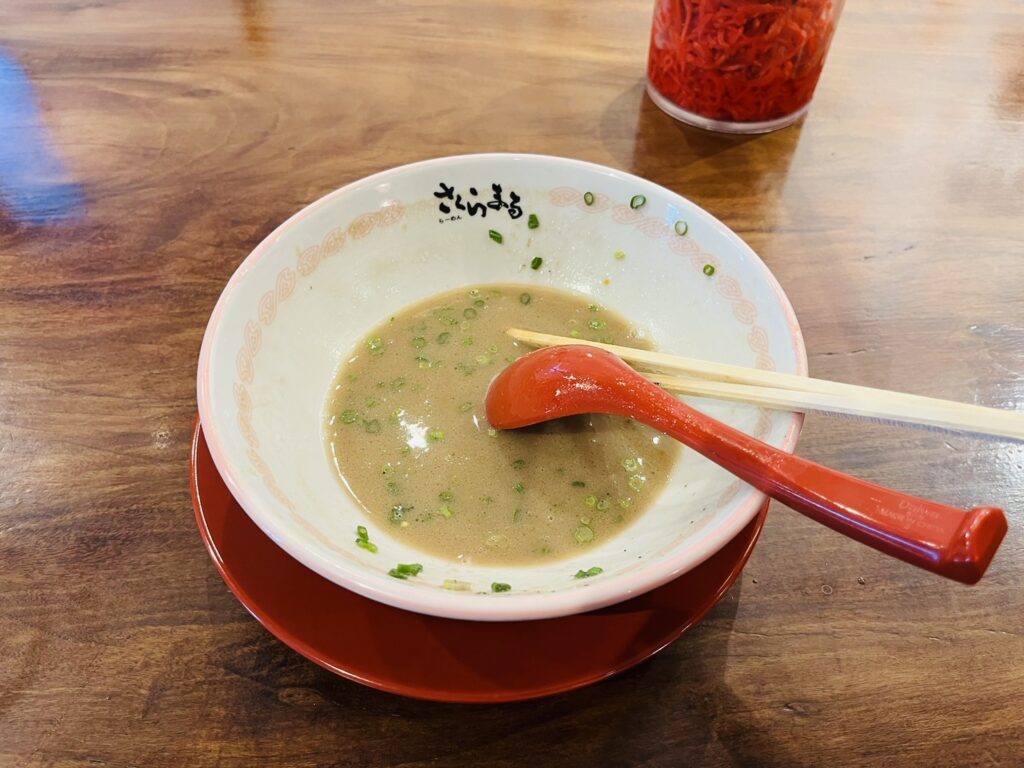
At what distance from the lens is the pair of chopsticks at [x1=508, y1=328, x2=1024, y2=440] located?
88 cm

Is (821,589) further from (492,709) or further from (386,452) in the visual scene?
(386,452)

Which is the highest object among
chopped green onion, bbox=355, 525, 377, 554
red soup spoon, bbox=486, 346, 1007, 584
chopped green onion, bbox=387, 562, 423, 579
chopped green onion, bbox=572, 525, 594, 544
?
red soup spoon, bbox=486, 346, 1007, 584

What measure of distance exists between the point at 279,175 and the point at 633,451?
1066mm

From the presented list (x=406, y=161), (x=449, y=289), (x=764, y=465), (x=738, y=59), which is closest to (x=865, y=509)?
(x=764, y=465)

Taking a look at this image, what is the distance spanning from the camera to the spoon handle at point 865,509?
697 millimetres

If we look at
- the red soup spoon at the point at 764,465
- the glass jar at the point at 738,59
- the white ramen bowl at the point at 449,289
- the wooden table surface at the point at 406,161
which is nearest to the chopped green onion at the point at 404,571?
the white ramen bowl at the point at 449,289

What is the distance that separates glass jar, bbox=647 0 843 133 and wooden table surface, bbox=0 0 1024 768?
0.07 meters

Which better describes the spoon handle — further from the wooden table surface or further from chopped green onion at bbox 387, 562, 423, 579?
chopped green onion at bbox 387, 562, 423, 579

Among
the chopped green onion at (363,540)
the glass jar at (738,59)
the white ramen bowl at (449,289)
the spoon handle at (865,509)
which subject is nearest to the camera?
the spoon handle at (865,509)

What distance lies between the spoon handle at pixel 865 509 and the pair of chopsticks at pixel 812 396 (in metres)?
0.11

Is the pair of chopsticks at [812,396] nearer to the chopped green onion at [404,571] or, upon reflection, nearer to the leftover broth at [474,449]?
the leftover broth at [474,449]

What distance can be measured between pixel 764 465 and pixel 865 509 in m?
0.12

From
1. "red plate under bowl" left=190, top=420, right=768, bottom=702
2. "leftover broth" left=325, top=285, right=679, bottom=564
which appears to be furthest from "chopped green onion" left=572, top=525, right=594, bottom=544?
"red plate under bowl" left=190, top=420, right=768, bottom=702

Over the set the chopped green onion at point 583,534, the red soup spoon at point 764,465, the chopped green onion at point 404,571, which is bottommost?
the chopped green onion at point 583,534
